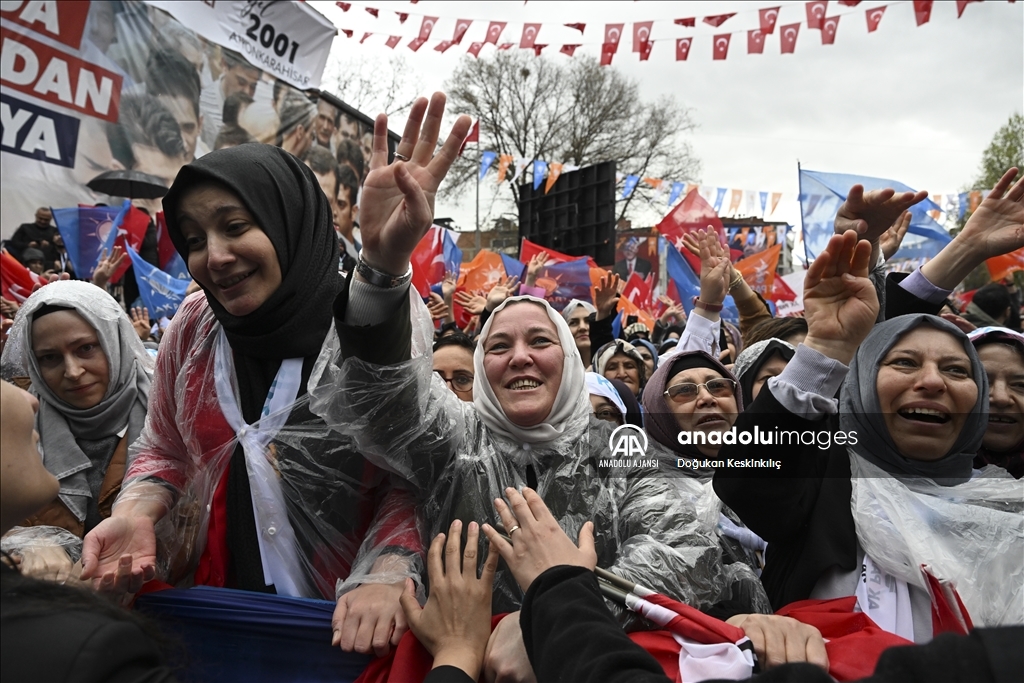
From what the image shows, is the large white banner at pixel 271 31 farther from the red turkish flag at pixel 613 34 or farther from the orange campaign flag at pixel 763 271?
the orange campaign flag at pixel 763 271

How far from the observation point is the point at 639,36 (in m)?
9.39

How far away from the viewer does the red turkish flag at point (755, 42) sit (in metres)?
8.85

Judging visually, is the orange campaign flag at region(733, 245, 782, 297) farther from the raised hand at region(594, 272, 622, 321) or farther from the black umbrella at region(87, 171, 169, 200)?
the black umbrella at region(87, 171, 169, 200)

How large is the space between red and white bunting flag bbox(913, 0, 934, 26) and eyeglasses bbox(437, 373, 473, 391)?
706 cm

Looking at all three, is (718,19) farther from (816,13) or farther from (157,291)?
(157,291)

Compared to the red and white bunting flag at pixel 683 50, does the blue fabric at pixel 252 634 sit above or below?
below

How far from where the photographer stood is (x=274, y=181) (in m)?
1.80

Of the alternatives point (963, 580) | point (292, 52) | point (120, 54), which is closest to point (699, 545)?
point (963, 580)

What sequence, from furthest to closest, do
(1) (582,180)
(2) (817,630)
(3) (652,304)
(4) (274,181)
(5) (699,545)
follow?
(1) (582,180)
(3) (652,304)
(4) (274,181)
(5) (699,545)
(2) (817,630)

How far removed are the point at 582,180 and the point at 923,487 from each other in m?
9.44

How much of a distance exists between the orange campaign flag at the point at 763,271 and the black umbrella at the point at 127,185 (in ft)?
24.8

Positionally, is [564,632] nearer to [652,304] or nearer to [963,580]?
[963,580]

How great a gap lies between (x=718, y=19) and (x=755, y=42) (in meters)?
0.58

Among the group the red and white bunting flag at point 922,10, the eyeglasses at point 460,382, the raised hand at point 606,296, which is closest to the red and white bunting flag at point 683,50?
the red and white bunting flag at point 922,10
